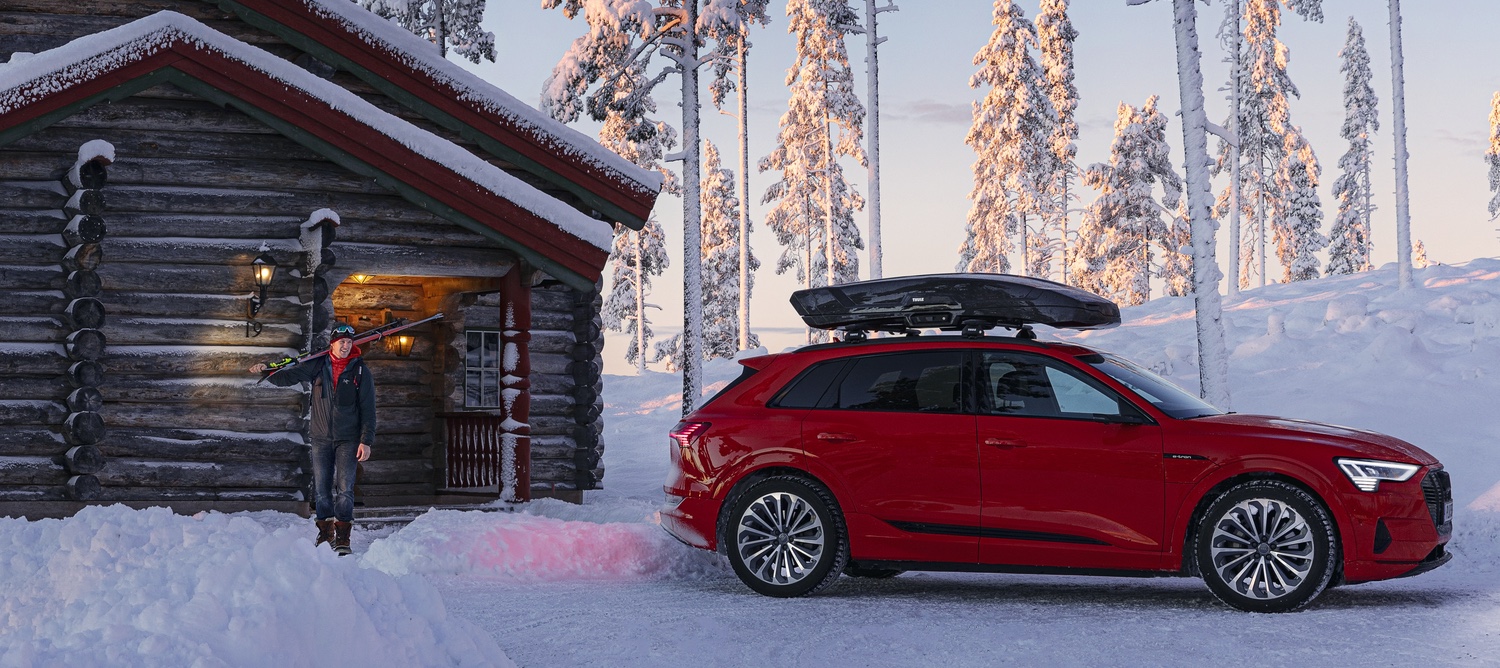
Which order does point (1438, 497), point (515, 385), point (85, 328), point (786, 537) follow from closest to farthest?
point (1438, 497)
point (786, 537)
point (85, 328)
point (515, 385)

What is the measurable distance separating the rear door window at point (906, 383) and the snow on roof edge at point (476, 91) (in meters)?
7.51

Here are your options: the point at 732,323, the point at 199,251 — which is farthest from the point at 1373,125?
the point at 199,251

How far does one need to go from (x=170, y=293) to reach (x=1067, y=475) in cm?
977

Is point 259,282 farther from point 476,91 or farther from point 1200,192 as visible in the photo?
point 1200,192

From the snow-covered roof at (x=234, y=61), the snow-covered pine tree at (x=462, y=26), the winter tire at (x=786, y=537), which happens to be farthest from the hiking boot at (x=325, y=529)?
the snow-covered pine tree at (x=462, y=26)

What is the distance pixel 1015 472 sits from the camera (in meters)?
8.41

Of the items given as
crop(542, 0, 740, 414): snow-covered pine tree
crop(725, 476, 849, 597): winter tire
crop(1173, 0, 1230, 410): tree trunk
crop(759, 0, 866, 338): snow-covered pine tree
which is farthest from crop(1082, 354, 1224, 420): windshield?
crop(759, 0, 866, 338): snow-covered pine tree

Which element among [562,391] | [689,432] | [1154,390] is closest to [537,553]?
[689,432]

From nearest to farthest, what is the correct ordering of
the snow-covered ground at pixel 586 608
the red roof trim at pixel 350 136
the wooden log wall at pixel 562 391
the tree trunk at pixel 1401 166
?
the snow-covered ground at pixel 586 608 → the red roof trim at pixel 350 136 → the wooden log wall at pixel 562 391 → the tree trunk at pixel 1401 166

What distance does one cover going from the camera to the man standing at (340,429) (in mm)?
10617

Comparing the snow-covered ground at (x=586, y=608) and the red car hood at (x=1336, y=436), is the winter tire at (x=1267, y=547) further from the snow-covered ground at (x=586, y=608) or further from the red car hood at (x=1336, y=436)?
the red car hood at (x=1336, y=436)

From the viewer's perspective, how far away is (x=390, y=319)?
1719cm

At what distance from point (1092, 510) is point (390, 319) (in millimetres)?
11228

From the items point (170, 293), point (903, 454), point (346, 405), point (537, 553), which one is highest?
point (170, 293)
